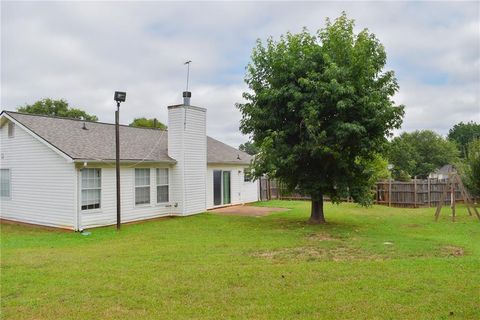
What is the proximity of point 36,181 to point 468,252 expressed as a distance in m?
14.3

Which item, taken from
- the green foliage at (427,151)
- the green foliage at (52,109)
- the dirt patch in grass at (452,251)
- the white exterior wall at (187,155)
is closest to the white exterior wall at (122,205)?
the white exterior wall at (187,155)

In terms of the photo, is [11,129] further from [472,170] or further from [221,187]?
[472,170]

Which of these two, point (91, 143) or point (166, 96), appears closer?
point (91, 143)

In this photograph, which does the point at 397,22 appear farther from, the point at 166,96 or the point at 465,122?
the point at 465,122

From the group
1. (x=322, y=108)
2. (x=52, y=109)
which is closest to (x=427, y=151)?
(x=52, y=109)

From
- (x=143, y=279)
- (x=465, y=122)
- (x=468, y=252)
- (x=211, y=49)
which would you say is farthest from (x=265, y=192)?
(x=465, y=122)

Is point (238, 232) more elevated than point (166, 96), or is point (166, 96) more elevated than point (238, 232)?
point (166, 96)

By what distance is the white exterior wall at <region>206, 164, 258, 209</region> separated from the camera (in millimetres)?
19234

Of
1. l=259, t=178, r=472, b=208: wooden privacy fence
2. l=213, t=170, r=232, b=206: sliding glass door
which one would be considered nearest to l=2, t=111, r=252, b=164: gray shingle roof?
l=213, t=170, r=232, b=206: sliding glass door

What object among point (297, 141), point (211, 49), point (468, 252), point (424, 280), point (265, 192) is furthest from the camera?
point (265, 192)

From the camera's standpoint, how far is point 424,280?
6.17 metres

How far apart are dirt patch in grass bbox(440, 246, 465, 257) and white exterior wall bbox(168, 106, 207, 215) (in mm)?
10776

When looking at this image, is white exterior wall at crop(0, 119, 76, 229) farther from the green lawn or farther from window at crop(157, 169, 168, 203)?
window at crop(157, 169, 168, 203)

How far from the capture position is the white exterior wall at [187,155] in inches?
663
